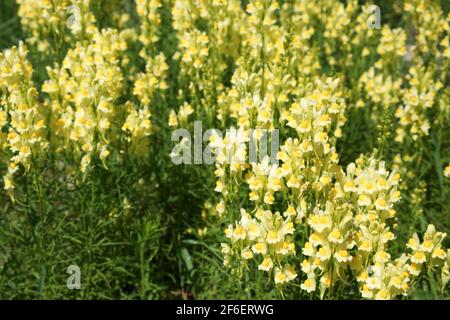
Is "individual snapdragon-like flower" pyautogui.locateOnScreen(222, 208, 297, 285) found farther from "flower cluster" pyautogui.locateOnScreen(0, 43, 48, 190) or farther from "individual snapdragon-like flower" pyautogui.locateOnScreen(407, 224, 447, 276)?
"flower cluster" pyautogui.locateOnScreen(0, 43, 48, 190)

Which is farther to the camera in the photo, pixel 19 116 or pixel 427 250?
pixel 19 116

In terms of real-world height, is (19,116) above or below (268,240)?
above

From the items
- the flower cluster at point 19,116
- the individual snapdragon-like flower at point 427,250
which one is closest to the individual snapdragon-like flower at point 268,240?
the individual snapdragon-like flower at point 427,250

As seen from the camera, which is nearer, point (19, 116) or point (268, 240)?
point (268, 240)

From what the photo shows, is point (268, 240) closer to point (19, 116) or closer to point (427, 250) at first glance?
point (427, 250)

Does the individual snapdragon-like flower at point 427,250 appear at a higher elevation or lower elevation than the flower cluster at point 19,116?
lower

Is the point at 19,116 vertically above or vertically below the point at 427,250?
above

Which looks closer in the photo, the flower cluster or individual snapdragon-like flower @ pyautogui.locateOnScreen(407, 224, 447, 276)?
individual snapdragon-like flower @ pyautogui.locateOnScreen(407, 224, 447, 276)

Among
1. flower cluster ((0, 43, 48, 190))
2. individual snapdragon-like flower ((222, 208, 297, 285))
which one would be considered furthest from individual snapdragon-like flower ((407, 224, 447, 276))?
flower cluster ((0, 43, 48, 190))

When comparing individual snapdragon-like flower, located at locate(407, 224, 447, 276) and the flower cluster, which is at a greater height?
the flower cluster

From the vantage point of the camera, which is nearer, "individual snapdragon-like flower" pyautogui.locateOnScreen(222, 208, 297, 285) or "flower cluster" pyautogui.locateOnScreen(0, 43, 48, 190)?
"individual snapdragon-like flower" pyautogui.locateOnScreen(222, 208, 297, 285)

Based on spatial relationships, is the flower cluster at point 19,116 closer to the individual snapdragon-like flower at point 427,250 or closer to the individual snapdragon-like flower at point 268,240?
the individual snapdragon-like flower at point 268,240

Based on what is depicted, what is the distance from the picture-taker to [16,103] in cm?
453

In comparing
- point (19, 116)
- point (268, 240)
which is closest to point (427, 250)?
point (268, 240)
